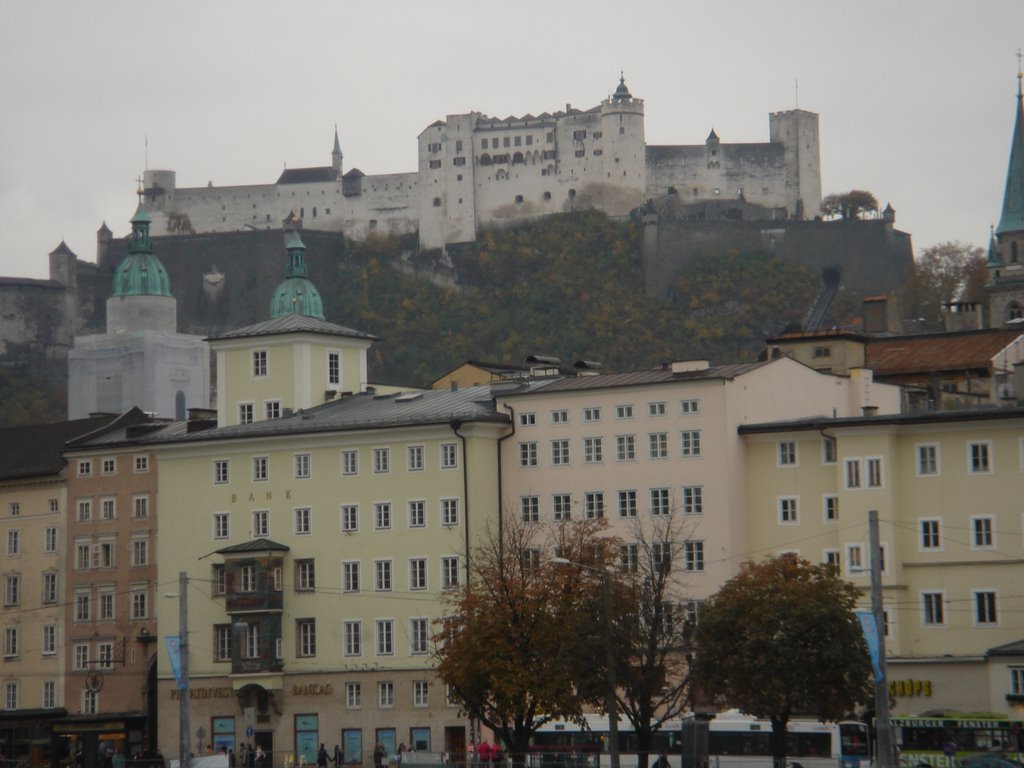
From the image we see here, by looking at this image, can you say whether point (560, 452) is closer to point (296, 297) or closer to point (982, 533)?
point (982, 533)

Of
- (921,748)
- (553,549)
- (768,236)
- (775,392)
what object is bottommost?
(921,748)

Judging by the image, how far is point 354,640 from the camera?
81.1 meters

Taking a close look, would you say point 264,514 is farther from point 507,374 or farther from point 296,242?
point 296,242

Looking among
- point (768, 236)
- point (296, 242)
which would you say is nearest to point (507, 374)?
point (296, 242)

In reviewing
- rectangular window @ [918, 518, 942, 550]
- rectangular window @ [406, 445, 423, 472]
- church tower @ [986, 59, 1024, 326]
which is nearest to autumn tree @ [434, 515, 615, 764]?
rectangular window @ [918, 518, 942, 550]

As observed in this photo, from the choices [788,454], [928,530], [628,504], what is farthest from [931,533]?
[628,504]

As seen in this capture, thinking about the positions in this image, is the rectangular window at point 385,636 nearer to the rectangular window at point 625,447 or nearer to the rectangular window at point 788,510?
the rectangular window at point 625,447

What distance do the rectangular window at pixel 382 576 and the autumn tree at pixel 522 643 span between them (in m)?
10.5

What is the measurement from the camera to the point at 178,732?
83.6m

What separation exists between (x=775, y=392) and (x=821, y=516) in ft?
19.0

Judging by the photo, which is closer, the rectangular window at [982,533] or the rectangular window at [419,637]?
the rectangular window at [982,533]

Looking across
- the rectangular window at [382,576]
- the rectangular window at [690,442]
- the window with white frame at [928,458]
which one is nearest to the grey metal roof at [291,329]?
the rectangular window at [382,576]

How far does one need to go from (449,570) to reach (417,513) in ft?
8.31

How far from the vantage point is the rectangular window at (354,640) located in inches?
3189
